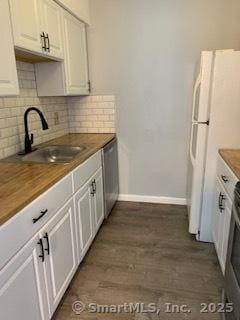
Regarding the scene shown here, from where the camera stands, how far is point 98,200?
232 cm

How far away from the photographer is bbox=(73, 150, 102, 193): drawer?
177cm

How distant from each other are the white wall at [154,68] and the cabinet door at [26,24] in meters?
1.14

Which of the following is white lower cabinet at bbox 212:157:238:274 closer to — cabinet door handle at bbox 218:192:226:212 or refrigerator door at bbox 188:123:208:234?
cabinet door handle at bbox 218:192:226:212

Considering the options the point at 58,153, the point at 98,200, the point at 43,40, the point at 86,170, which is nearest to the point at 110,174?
the point at 98,200

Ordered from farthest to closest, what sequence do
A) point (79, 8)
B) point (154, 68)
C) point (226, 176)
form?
point (154, 68) → point (79, 8) → point (226, 176)

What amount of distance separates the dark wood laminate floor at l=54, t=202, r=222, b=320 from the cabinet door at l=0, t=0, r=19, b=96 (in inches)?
56.4

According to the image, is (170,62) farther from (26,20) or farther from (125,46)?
(26,20)

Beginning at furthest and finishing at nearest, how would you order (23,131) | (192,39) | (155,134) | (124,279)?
(155,134), (192,39), (23,131), (124,279)

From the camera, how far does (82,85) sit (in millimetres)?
2688

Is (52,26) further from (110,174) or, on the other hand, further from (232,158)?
(232,158)

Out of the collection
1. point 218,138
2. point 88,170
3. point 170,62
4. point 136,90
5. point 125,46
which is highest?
point 125,46

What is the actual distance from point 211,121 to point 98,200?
4.00 feet

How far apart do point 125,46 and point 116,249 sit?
2.13m

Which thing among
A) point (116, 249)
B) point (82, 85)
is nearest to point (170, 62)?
point (82, 85)
